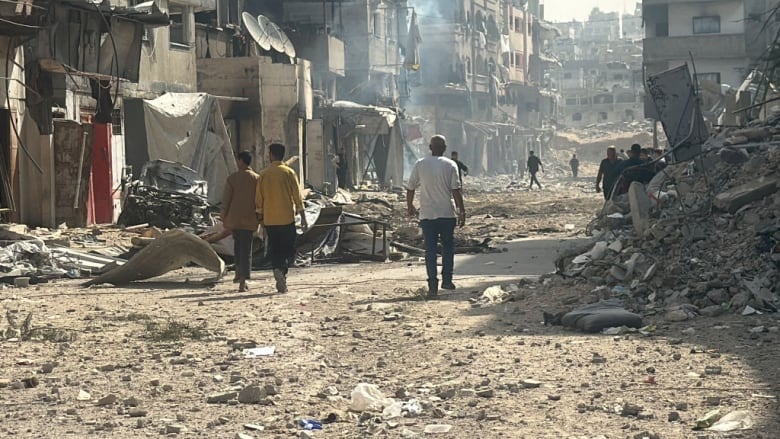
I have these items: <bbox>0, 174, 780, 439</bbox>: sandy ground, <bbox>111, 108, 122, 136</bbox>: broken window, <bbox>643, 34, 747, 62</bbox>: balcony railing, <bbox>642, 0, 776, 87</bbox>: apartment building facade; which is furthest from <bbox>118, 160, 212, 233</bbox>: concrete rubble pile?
<bbox>643, 34, 747, 62</bbox>: balcony railing

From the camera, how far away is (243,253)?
13.1 metres

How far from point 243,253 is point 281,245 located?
20.3 inches

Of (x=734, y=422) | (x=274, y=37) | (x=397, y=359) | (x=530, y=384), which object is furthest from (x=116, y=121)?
(x=734, y=422)

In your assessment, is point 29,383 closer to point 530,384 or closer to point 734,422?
point 530,384

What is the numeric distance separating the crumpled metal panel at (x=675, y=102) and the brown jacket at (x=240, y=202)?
19.8 feet

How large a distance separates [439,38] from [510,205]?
52.6 metres

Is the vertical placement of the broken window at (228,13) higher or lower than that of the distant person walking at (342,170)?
higher

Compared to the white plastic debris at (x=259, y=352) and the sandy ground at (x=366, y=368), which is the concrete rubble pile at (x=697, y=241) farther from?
the white plastic debris at (x=259, y=352)

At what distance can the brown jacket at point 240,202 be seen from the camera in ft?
43.1

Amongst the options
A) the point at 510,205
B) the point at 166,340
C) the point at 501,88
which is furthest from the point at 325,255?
the point at 501,88

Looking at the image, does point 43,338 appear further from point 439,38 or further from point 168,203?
point 439,38

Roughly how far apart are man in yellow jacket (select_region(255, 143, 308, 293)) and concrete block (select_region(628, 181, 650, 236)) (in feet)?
11.4

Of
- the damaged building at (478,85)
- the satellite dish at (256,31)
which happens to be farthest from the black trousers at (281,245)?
the damaged building at (478,85)

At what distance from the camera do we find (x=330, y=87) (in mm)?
48688
